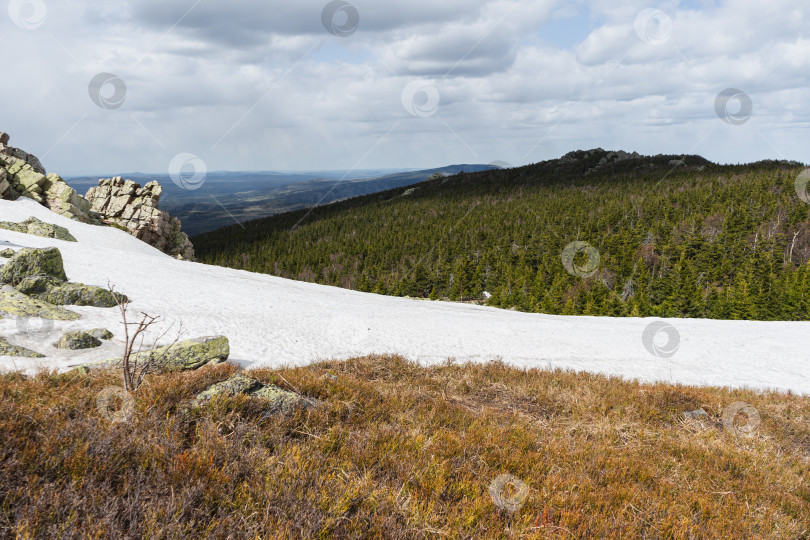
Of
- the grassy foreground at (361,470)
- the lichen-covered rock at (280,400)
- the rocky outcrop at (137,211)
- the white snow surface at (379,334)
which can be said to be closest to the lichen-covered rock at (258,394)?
the lichen-covered rock at (280,400)

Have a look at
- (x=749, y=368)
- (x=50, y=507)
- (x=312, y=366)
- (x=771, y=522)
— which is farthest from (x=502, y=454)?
(x=749, y=368)

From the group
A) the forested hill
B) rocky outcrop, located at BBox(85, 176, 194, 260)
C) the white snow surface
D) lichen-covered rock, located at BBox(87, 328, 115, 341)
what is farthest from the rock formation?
the forested hill

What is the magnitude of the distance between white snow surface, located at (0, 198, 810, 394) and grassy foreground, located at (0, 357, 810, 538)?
19.3ft

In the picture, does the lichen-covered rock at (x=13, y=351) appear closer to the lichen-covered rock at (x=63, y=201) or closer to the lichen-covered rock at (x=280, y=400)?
the lichen-covered rock at (x=280, y=400)

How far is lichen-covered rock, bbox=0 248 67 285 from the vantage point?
42.9ft

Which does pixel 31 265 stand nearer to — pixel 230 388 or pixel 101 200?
pixel 230 388

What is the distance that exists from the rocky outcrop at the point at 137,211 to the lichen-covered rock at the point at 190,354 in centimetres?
5119

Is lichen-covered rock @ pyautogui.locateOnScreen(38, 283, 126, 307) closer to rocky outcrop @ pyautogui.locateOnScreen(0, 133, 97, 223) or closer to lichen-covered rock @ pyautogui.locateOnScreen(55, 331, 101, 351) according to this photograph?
lichen-covered rock @ pyautogui.locateOnScreen(55, 331, 101, 351)

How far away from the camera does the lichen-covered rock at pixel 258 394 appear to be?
223 inches

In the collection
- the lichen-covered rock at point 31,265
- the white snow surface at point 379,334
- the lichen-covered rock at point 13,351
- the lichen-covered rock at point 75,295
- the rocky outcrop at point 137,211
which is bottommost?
the white snow surface at point 379,334

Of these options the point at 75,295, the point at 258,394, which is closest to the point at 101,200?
the point at 75,295

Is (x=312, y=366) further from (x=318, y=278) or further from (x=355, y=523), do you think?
(x=318, y=278)

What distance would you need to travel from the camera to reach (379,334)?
17.1m

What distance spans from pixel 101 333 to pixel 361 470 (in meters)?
10.6
